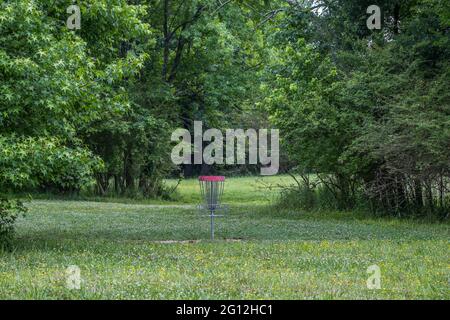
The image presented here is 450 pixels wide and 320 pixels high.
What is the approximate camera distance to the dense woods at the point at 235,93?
39.9ft

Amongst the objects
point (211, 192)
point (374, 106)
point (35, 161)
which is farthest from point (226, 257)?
point (374, 106)

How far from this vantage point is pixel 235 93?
33750 millimetres

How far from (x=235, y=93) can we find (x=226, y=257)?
2247cm

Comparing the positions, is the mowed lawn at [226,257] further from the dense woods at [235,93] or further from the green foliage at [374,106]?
the dense woods at [235,93]

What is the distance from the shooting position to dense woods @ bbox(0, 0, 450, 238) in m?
12.2

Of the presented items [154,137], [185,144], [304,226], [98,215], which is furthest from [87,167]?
[185,144]

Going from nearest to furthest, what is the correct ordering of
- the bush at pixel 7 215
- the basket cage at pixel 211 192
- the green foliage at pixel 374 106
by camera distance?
the bush at pixel 7 215 → the basket cage at pixel 211 192 → the green foliage at pixel 374 106

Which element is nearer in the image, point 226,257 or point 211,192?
point 226,257

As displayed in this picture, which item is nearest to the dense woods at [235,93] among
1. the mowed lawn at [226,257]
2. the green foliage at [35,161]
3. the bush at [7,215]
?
the green foliage at [35,161]

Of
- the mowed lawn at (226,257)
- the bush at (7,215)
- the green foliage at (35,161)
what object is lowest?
the mowed lawn at (226,257)

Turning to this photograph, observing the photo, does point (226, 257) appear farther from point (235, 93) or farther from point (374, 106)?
point (235, 93)

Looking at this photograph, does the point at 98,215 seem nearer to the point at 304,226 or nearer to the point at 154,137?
the point at 304,226

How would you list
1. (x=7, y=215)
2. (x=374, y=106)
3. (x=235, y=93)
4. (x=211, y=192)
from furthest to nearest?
(x=235, y=93) → (x=374, y=106) → (x=211, y=192) → (x=7, y=215)

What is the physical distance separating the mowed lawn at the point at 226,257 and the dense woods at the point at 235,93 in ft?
4.79
